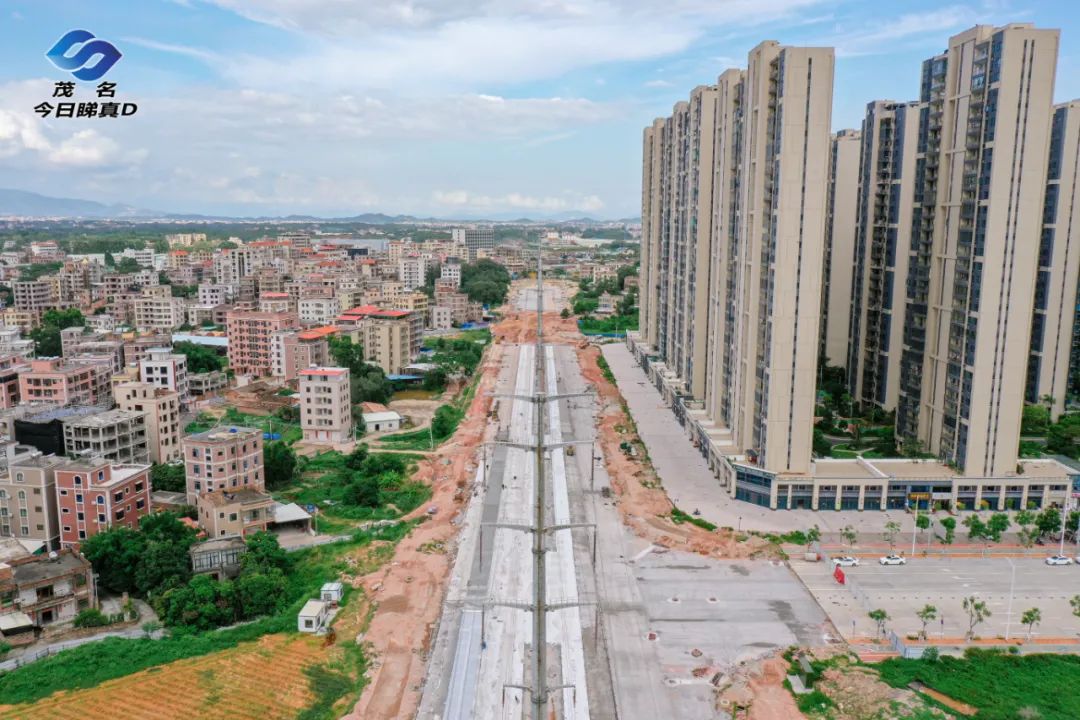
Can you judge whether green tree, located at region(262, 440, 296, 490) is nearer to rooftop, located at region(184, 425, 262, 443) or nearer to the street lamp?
rooftop, located at region(184, 425, 262, 443)

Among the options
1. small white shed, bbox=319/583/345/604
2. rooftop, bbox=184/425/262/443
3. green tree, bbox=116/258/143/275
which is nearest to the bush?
small white shed, bbox=319/583/345/604

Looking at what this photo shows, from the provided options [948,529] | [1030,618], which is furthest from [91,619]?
[948,529]

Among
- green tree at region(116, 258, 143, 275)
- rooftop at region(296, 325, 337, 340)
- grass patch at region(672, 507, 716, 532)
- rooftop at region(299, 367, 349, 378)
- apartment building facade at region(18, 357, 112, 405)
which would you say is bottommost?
grass patch at region(672, 507, 716, 532)

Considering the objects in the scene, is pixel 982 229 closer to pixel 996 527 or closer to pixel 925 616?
pixel 996 527

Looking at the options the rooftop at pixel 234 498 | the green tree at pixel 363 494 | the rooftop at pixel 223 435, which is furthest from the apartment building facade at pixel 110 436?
the green tree at pixel 363 494

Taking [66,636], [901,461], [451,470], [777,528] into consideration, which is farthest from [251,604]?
[901,461]

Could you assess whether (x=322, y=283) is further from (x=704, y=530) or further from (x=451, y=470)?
(x=704, y=530)

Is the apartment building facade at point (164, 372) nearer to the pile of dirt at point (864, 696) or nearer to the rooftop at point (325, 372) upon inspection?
the rooftop at point (325, 372)
